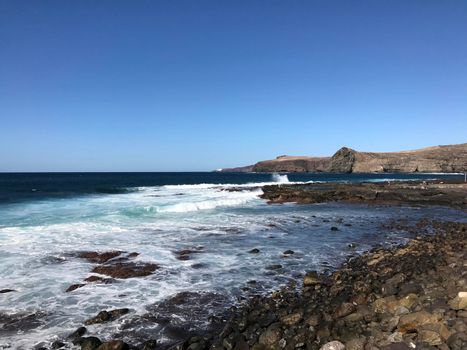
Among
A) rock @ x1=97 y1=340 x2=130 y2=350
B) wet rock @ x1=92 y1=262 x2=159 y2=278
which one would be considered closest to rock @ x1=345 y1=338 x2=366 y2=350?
rock @ x1=97 y1=340 x2=130 y2=350

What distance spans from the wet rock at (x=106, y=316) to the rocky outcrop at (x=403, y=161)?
13644 cm

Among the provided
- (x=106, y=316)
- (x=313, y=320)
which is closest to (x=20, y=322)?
(x=106, y=316)

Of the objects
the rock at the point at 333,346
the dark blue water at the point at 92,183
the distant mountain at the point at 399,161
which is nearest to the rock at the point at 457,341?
the rock at the point at 333,346

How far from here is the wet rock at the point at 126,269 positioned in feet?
34.6

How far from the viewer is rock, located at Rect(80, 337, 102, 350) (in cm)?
607

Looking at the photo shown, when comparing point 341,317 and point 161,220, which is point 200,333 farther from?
point 161,220

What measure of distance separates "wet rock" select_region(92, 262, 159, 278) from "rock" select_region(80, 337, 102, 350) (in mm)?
4187

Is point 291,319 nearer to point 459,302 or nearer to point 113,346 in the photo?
point 459,302

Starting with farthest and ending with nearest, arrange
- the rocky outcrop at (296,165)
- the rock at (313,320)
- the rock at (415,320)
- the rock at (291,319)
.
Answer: the rocky outcrop at (296,165)
the rock at (291,319)
the rock at (313,320)
the rock at (415,320)

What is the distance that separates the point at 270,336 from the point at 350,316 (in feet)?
5.16

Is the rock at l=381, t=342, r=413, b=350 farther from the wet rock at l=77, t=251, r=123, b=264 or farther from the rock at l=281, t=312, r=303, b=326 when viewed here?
the wet rock at l=77, t=251, r=123, b=264

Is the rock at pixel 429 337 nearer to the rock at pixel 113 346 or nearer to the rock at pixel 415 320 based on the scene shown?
the rock at pixel 415 320

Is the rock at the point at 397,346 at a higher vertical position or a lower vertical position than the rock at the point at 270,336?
higher

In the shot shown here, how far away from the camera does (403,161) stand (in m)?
130
